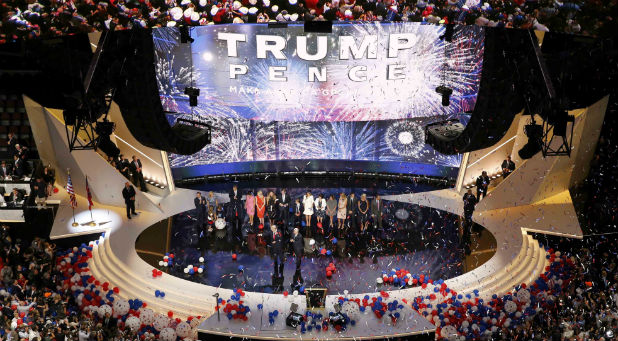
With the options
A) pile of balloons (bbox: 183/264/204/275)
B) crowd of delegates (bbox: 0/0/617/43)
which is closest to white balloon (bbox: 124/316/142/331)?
pile of balloons (bbox: 183/264/204/275)

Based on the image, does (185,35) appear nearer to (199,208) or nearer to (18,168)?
(199,208)

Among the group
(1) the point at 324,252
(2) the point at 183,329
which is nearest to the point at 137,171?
(1) the point at 324,252

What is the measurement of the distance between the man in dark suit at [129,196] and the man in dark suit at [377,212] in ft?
18.0

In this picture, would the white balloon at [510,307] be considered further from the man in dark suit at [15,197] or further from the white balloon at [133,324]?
the man in dark suit at [15,197]

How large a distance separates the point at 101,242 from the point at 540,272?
9.08 meters

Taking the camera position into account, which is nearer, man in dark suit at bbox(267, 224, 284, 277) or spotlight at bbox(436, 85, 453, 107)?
man in dark suit at bbox(267, 224, 284, 277)

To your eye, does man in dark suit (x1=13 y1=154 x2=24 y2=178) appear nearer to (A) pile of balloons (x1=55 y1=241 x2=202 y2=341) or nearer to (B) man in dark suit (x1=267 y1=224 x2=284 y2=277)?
(A) pile of balloons (x1=55 y1=241 x2=202 y2=341)

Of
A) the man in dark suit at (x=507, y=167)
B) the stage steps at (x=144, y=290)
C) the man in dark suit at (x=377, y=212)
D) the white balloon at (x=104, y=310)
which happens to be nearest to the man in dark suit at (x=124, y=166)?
the stage steps at (x=144, y=290)

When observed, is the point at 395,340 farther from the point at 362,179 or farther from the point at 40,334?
the point at 362,179

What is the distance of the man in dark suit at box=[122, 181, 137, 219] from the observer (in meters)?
16.3

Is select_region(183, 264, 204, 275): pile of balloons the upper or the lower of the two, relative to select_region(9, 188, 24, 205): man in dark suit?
lower

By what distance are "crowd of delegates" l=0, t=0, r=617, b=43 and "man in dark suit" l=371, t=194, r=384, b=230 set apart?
4004 mm

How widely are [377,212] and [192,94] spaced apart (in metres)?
5.27

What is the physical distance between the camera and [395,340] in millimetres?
12250
